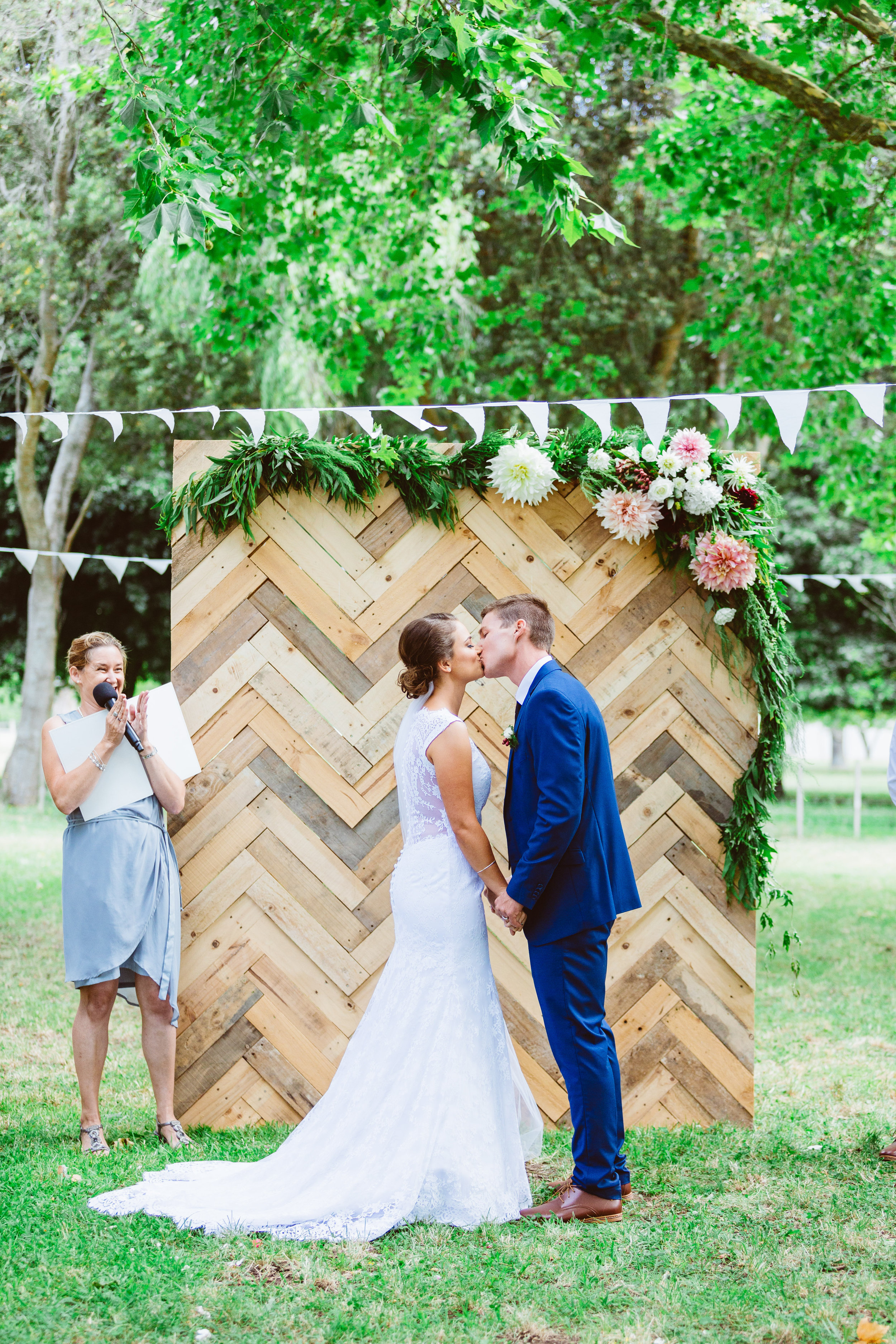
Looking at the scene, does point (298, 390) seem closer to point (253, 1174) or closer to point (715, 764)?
point (715, 764)

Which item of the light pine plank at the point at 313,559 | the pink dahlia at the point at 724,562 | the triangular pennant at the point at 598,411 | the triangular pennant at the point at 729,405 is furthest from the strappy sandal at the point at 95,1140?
the triangular pennant at the point at 729,405

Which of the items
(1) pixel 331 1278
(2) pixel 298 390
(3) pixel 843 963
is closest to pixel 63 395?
(2) pixel 298 390

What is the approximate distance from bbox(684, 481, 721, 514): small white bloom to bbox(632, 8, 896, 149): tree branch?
4290mm

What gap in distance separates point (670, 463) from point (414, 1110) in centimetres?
254

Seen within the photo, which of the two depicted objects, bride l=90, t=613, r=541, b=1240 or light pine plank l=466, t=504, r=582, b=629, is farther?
light pine plank l=466, t=504, r=582, b=629

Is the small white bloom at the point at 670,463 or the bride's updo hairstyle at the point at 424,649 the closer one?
the bride's updo hairstyle at the point at 424,649

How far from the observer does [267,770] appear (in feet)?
15.4

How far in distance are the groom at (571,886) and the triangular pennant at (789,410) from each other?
128 cm

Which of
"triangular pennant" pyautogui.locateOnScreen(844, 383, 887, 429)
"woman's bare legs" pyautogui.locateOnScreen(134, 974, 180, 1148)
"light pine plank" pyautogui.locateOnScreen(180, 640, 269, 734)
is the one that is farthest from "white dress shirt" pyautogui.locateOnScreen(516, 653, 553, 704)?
"woman's bare legs" pyautogui.locateOnScreen(134, 974, 180, 1148)

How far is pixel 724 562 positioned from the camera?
14.8ft

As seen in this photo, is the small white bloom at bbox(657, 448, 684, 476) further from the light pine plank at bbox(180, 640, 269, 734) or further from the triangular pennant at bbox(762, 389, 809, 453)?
the light pine plank at bbox(180, 640, 269, 734)

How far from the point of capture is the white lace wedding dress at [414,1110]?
3549 mm

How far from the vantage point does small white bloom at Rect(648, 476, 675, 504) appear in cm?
450

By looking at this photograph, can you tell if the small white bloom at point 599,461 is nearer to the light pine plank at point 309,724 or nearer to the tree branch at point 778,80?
the light pine plank at point 309,724
